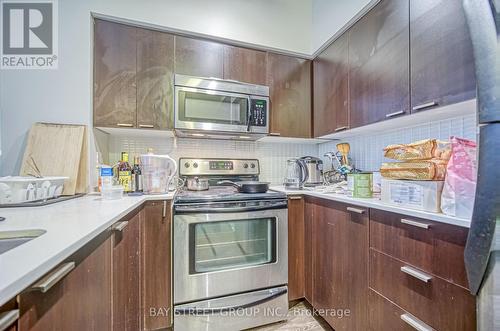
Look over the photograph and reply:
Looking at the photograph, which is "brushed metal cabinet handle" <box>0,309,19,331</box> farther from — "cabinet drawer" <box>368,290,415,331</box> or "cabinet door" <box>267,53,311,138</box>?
"cabinet door" <box>267,53,311,138</box>

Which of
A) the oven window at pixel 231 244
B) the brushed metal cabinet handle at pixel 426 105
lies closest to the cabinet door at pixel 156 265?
the oven window at pixel 231 244

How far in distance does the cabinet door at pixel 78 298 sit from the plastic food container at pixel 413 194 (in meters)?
1.27

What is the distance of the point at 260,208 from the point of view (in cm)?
155

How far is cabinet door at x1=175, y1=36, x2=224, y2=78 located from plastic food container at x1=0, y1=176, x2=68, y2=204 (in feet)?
3.80

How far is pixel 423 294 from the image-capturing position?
88 cm

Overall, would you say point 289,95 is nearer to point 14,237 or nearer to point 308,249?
point 308,249

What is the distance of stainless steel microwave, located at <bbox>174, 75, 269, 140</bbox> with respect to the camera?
1697 millimetres

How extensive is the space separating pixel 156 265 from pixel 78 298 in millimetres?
800

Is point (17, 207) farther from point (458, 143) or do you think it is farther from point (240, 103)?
point (458, 143)

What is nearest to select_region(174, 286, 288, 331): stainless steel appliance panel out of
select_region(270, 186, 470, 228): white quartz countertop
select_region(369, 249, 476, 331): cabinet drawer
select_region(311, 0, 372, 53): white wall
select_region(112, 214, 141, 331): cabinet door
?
select_region(112, 214, 141, 331): cabinet door

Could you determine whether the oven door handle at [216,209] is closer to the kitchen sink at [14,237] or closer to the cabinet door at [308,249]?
the cabinet door at [308,249]

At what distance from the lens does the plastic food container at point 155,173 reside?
1552mm

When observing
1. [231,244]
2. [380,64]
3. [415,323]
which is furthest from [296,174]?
[415,323]

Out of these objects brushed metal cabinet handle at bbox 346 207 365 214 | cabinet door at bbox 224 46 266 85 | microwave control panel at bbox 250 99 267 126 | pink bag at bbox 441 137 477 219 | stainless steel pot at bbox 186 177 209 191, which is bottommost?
brushed metal cabinet handle at bbox 346 207 365 214
